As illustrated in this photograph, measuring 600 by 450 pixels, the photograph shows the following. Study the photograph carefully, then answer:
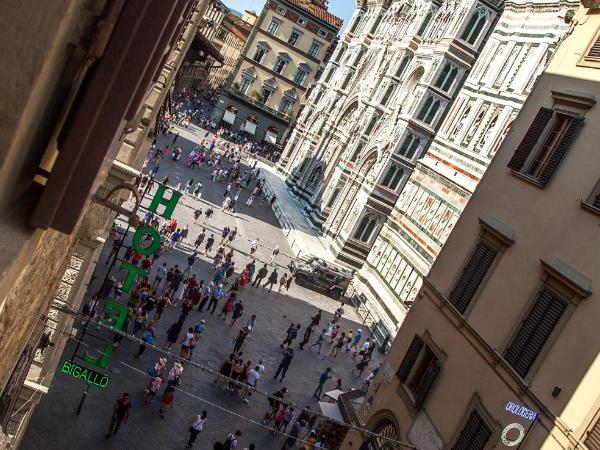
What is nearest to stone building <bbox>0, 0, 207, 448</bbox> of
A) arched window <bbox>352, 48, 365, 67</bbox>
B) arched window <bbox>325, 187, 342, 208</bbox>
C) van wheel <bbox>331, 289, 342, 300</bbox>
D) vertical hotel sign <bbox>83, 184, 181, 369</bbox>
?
vertical hotel sign <bbox>83, 184, 181, 369</bbox>

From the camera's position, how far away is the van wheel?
41.1 m

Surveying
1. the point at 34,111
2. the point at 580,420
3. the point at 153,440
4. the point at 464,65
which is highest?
the point at 464,65

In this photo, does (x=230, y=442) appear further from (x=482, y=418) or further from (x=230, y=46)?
(x=230, y=46)

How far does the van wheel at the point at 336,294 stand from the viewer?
41.1 m

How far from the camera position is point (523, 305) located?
43.1ft

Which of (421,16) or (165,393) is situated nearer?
(165,393)

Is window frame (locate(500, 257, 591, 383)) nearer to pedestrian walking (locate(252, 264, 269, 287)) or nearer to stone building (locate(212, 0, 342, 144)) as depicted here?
pedestrian walking (locate(252, 264, 269, 287))

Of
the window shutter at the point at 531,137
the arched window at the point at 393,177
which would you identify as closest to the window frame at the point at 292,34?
the arched window at the point at 393,177

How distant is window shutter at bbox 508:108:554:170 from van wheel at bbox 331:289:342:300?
26.6 m

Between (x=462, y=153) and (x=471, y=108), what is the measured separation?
2869 mm

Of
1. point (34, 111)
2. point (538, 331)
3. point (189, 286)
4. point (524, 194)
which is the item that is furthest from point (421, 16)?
point (34, 111)

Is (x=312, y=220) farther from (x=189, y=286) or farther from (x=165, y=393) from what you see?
(x=165, y=393)

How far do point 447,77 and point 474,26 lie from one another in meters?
3.87

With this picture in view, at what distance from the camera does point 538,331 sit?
12461 millimetres
